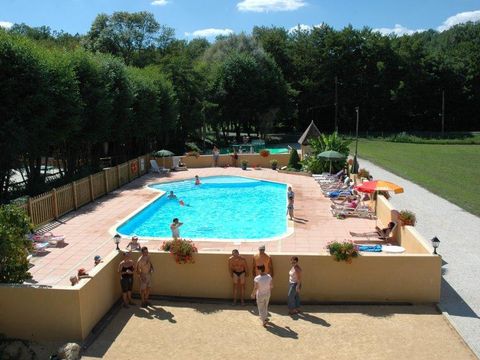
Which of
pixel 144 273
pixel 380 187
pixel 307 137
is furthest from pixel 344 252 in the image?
pixel 307 137

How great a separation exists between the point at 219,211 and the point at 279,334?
45.7ft

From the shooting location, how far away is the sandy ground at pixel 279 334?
31.6ft

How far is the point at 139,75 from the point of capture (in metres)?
34.8

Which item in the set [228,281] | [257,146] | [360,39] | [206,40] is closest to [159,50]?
[257,146]

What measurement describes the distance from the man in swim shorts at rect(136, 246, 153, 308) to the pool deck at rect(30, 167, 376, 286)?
245cm

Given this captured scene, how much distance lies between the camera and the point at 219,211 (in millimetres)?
24156

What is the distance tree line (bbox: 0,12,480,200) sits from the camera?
67.8ft

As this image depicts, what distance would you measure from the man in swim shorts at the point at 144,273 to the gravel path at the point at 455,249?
7.15m

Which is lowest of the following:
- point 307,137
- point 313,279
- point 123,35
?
point 313,279

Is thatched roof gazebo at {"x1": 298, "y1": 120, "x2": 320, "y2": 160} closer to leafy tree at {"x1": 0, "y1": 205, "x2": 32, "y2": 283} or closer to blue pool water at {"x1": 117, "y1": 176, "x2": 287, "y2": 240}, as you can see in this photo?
blue pool water at {"x1": 117, "y1": 176, "x2": 287, "y2": 240}

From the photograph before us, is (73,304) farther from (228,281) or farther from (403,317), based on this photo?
(403,317)

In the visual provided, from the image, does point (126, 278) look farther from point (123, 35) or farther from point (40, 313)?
point (123, 35)

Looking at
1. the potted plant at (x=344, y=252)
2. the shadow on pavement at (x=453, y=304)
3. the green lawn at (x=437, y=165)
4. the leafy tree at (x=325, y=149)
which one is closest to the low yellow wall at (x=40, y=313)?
the potted plant at (x=344, y=252)

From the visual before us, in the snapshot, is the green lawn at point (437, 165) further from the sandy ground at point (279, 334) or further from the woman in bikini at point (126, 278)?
the woman in bikini at point (126, 278)
